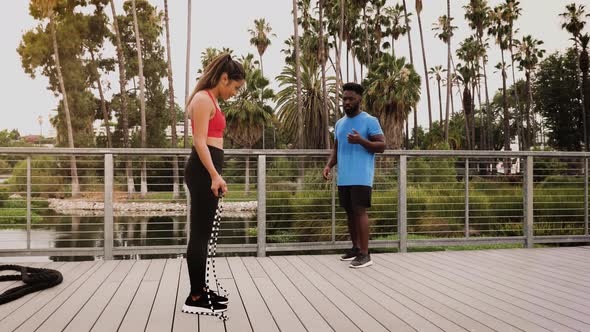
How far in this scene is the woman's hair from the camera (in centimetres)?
285

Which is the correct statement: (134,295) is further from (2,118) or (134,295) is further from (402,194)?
(2,118)

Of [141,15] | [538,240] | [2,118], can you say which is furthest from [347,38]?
[538,240]

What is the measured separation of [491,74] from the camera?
4728cm

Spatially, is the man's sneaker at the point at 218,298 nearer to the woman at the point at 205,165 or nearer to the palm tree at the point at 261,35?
the woman at the point at 205,165

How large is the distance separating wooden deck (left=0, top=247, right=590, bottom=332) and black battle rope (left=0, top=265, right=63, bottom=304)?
0.06m

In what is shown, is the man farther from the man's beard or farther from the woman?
the woman

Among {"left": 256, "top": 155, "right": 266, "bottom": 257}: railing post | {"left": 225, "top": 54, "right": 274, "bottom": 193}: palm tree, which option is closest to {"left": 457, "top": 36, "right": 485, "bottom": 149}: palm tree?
{"left": 225, "top": 54, "right": 274, "bottom": 193}: palm tree

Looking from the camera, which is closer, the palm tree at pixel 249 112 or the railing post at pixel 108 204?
the railing post at pixel 108 204

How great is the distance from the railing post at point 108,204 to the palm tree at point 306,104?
2364 cm

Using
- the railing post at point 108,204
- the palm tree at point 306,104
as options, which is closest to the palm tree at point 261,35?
the palm tree at point 306,104

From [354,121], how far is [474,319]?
7.01 feet

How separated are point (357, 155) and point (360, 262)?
0.89 meters

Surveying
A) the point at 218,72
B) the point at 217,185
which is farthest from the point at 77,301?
the point at 218,72

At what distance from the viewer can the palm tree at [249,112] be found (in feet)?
111
